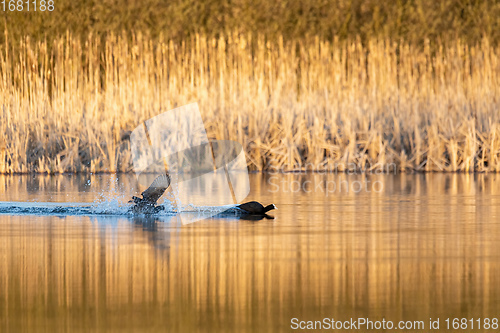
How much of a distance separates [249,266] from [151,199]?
3.35 meters

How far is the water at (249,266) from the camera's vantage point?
490 centimetres

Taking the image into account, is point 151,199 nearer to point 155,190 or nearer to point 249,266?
point 155,190

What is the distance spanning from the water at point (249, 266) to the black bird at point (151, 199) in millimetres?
173

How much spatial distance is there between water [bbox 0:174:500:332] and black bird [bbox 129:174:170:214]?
0.57ft

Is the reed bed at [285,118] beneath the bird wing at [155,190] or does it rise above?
above

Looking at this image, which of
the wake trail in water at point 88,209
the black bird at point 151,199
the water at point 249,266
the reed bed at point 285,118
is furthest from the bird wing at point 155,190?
the reed bed at point 285,118

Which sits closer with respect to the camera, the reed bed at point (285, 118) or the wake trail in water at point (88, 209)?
the wake trail in water at point (88, 209)

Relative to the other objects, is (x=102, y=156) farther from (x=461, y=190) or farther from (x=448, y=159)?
(x=461, y=190)

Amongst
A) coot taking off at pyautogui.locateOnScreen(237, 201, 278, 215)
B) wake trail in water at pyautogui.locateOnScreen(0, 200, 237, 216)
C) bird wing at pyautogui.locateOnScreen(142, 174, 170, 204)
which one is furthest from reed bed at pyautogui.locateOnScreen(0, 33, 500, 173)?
coot taking off at pyautogui.locateOnScreen(237, 201, 278, 215)

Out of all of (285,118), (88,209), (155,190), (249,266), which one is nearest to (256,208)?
(155,190)

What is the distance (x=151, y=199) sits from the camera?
945 centimetres

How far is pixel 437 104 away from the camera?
1588 centimetres

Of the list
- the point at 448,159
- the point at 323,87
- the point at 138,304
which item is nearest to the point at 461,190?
the point at 448,159

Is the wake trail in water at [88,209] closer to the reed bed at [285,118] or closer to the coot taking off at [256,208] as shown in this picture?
the coot taking off at [256,208]
